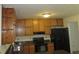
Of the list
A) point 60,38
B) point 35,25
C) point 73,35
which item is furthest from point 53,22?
point 73,35

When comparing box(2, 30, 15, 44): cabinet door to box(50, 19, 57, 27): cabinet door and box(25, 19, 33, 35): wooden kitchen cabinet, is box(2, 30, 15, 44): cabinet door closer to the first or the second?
box(25, 19, 33, 35): wooden kitchen cabinet

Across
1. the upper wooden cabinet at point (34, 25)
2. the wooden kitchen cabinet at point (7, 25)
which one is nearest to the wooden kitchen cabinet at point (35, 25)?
the upper wooden cabinet at point (34, 25)

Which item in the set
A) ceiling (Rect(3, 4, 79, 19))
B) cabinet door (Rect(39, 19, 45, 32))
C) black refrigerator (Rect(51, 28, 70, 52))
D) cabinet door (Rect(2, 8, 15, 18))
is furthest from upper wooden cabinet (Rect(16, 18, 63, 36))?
cabinet door (Rect(2, 8, 15, 18))

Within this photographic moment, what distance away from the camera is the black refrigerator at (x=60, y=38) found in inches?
212

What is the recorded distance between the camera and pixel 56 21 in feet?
20.1

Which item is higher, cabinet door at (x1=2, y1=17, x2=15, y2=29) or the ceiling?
the ceiling

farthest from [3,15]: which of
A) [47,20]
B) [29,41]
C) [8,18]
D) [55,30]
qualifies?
[47,20]

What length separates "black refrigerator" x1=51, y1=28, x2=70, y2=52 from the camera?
5391mm

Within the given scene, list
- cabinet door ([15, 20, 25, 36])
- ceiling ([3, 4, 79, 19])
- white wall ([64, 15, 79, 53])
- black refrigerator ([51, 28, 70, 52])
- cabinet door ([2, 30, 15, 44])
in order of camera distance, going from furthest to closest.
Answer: cabinet door ([15, 20, 25, 36]) < white wall ([64, 15, 79, 53]) < black refrigerator ([51, 28, 70, 52]) < cabinet door ([2, 30, 15, 44]) < ceiling ([3, 4, 79, 19])

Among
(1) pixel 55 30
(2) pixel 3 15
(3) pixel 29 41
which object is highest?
(2) pixel 3 15

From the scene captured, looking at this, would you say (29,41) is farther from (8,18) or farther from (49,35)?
(8,18)

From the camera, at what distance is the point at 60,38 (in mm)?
5441

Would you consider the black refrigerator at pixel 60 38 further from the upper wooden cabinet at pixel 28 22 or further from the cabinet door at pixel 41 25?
the upper wooden cabinet at pixel 28 22
